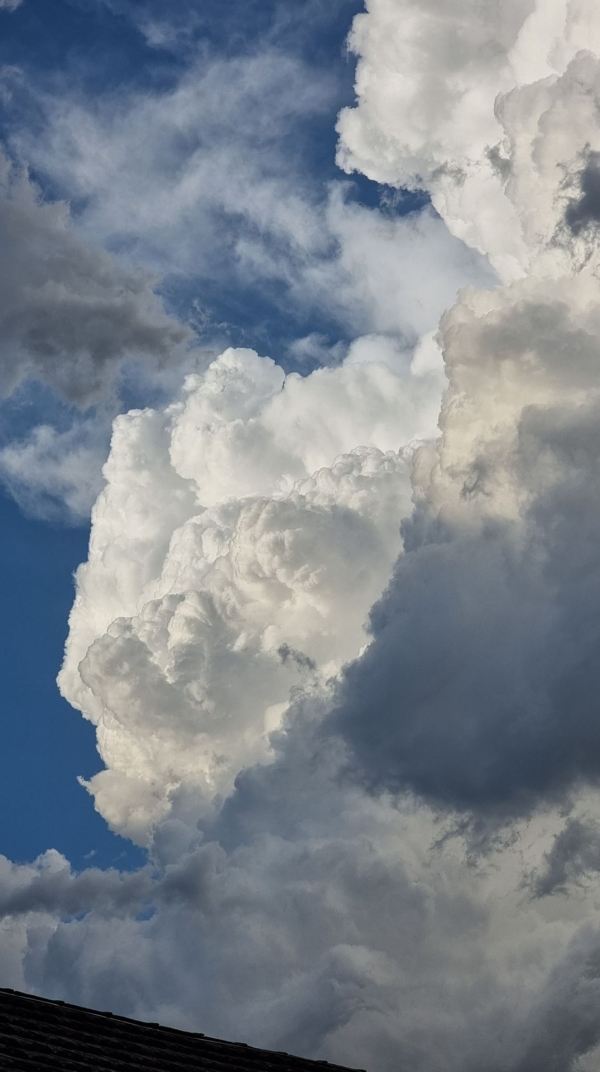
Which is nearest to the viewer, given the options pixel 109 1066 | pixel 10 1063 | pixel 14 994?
pixel 10 1063

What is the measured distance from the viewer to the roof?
126 ft

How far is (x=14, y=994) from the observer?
44.3 meters

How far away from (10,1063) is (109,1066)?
4.43m

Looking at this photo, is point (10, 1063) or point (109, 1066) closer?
point (10, 1063)

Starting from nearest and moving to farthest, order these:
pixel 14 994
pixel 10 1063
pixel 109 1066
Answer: pixel 10 1063 < pixel 109 1066 < pixel 14 994

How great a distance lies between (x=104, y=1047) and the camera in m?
41.5

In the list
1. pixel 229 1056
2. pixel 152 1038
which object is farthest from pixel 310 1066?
pixel 152 1038

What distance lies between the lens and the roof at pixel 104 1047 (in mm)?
38500

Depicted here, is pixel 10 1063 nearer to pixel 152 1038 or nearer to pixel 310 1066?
pixel 152 1038

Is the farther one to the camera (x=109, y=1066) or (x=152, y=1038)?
(x=152, y=1038)

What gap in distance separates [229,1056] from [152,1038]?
3226 millimetres

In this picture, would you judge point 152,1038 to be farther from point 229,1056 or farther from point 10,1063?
point 10,1063

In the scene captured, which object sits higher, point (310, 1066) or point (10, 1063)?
point (310, 1066)

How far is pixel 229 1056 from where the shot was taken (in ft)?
147
